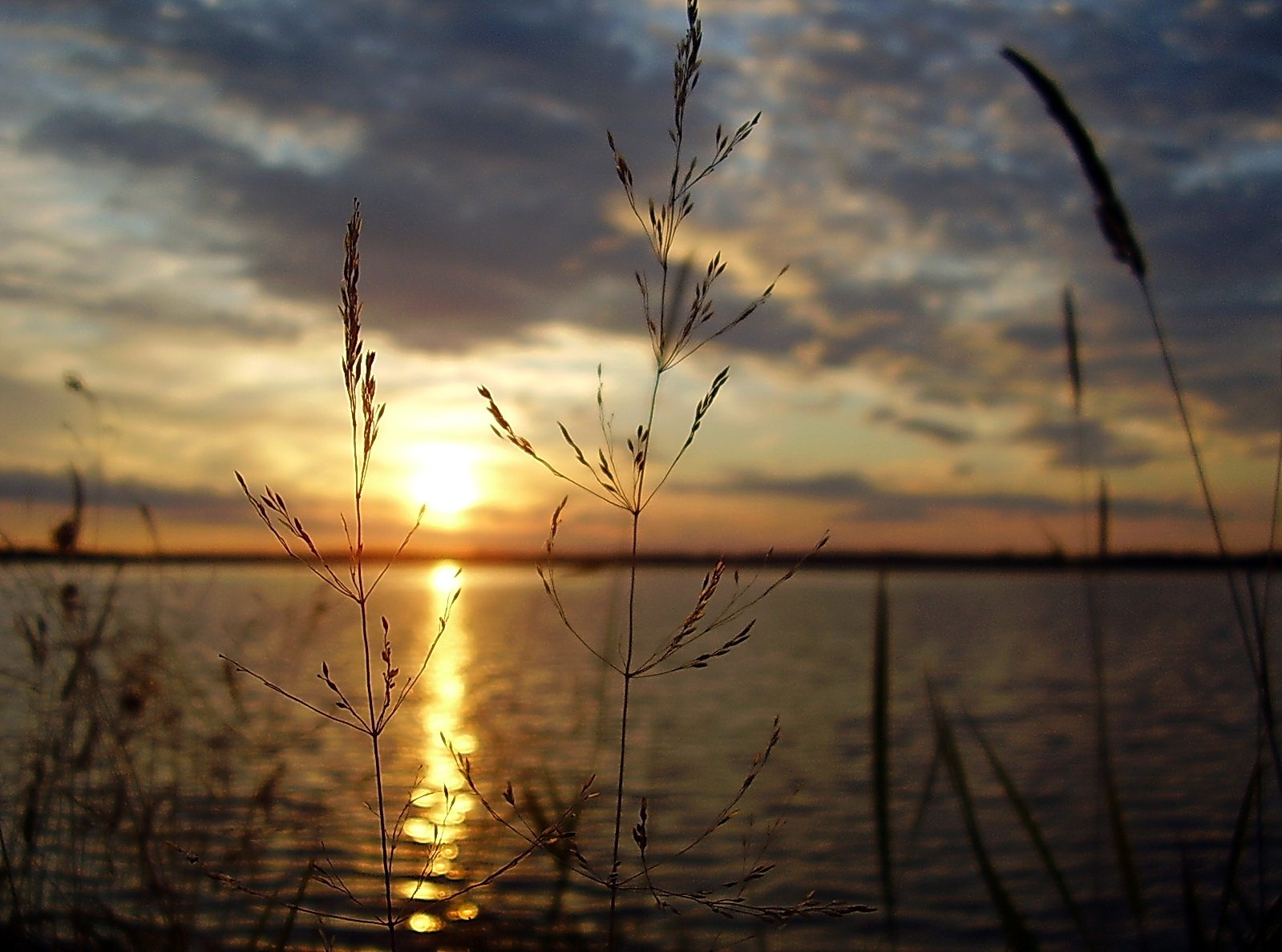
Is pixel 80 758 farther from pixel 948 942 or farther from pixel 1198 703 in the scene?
pixel 1198 703

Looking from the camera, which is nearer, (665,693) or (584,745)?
(584,745)

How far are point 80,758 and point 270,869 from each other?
5.44 meters

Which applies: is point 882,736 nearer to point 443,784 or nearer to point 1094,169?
point 443,784

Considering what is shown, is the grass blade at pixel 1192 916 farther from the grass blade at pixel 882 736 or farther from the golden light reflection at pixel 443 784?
the golden light reflection at pixel 443 784

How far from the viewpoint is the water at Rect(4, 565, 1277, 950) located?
475cm

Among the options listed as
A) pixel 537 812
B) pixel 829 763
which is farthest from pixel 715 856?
pixel 537 812

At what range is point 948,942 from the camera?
9289 millimetres

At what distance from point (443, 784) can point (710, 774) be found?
14571 millimetres

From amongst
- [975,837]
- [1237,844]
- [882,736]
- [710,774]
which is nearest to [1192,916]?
[1237,844]

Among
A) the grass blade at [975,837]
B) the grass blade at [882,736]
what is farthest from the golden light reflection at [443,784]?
the grass blade at [975,837]

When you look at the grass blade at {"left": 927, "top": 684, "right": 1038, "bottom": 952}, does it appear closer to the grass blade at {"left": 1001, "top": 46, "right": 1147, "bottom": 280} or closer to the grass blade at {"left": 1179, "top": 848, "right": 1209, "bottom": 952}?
the grass blade at {"left": 1179, "top": 848, "right": 1209, "bottom": 952}

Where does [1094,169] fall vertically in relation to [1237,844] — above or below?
above

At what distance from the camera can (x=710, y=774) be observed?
50.7 feet

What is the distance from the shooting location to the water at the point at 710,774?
15.6 feet
